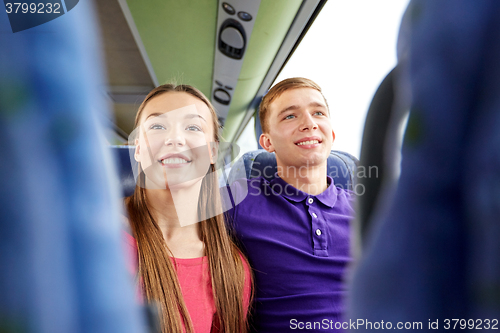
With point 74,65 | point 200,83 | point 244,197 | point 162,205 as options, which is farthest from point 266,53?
point 74,65

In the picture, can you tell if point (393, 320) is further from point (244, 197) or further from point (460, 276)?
point (244, 197)

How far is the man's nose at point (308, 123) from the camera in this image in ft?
3.15

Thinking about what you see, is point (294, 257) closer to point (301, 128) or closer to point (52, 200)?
point (301, 128)

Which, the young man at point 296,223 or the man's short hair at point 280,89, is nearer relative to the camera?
the young man at point 296,223

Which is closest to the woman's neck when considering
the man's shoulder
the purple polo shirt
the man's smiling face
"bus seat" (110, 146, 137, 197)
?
the purple polo shirt

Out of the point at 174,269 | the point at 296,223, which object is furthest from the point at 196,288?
the point at 296,223

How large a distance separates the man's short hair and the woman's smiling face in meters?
0.36

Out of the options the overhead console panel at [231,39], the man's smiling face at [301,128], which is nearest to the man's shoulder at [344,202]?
the man's smiling face at [301,128]

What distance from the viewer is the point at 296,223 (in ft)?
3.02

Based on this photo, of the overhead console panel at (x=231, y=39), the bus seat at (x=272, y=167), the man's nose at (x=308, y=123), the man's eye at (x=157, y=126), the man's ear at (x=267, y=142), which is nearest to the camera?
the man's eye at (x=157, y=126)

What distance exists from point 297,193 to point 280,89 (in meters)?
0.36

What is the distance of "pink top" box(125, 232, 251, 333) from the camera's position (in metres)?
Result: 0.70

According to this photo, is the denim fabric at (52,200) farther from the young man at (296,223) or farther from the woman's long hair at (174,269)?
the young man at (296,223)

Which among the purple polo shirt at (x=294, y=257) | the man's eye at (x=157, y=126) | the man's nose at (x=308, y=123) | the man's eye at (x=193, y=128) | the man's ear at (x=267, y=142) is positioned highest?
the man's eye at (x=157, y=126)
